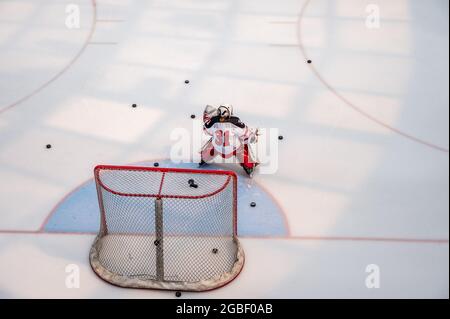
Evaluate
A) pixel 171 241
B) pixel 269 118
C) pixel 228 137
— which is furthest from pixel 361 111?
pixel 171 241

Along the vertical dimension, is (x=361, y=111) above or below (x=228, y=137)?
above

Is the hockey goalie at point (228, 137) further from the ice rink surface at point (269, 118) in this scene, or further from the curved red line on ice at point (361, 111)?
the curved red line on ice at point (361, 111)

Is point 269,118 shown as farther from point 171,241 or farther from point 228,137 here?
point 171,241

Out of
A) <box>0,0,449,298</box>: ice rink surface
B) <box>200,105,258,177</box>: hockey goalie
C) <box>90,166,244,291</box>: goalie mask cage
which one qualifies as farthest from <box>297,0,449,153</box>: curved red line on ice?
<box>90,166,244,291</box>: goalie mask cage

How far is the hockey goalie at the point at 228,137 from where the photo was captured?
15.4 feet

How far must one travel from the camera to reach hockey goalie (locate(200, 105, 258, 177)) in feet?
15.4

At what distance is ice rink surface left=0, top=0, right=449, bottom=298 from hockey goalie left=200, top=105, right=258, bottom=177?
9.8 inches

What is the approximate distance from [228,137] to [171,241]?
3.77 ft

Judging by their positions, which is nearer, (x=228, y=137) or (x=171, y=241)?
(x=171, y=241)

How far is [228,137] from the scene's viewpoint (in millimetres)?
4707

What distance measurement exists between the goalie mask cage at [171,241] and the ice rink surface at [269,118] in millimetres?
113

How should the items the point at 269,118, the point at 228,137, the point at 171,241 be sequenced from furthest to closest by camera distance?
the point at 269,118 < the point at 228,137 < the point at 171,241

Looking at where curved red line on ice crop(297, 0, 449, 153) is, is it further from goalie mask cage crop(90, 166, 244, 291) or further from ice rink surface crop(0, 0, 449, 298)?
goalie mask cage crop(90, 166, 244, 291)
